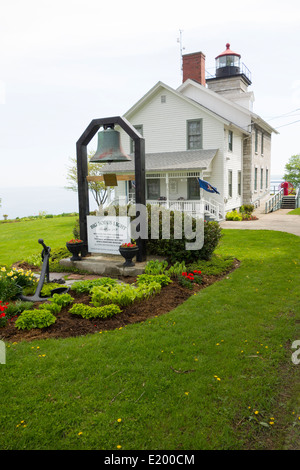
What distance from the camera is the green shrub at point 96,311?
5.57m

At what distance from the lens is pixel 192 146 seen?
832 inches

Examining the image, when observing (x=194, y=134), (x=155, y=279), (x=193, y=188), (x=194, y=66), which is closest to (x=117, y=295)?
(x=155, y=279)

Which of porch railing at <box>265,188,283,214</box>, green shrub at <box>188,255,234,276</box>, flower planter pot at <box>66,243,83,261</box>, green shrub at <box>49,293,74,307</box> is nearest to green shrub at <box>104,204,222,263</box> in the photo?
green shrub at <box>188,255,234,276</box>

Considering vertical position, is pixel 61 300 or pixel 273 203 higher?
pixel 273 203

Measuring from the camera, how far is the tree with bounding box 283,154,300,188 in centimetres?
4534

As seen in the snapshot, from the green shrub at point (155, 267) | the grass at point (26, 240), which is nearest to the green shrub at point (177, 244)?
the green shrub at point (155, 267)

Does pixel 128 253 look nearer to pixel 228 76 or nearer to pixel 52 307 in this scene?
pixel 52 307

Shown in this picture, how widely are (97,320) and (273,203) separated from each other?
23257 mm

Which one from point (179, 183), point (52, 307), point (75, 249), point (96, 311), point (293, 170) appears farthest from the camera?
point (293, 170)

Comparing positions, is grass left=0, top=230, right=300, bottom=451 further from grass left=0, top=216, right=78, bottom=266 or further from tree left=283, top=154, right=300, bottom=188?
tree left=283, top=154, right=300, bottom=188

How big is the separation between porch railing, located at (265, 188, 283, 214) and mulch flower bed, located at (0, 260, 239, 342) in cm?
1966

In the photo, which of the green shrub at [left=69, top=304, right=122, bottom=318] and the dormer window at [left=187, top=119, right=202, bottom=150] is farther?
the dormer window at [left=187, top=119, right=202, bottom=150]
